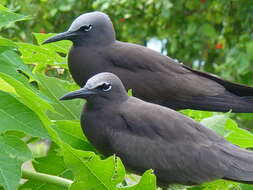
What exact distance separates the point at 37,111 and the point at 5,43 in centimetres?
13

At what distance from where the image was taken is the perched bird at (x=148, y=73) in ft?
6.19

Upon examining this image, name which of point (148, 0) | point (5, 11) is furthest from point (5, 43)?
point (148, 0)

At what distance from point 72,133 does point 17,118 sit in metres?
0.25

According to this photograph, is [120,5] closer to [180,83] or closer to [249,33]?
[249,33]

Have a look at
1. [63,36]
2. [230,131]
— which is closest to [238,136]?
[230,131]

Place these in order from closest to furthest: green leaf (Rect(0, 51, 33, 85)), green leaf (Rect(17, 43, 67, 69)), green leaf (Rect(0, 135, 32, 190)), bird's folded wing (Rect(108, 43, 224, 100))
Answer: green leaf (Rect(0, 135, 32, 190)) < green leaf (Rect(0, 51, 33, 85)) < green leaf (Rect(17, 43, 67, 69)) < bird's folded wing (Rect(108, 43, 224, 100))

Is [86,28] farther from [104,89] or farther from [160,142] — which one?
[160,142]

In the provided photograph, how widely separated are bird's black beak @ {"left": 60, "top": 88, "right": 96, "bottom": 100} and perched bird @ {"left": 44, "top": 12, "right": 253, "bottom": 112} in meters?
0.34

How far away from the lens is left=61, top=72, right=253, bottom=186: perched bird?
1.43m

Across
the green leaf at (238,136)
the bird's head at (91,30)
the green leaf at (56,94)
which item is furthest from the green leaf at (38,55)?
the green leaf at (238,136)

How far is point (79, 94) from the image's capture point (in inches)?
54.9

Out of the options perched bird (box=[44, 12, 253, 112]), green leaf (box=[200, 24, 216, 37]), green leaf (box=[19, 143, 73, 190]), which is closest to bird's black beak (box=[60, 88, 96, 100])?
green leaf (box=[19, 143, 73, 190])

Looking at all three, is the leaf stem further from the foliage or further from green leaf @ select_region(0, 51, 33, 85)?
green leaf @ select_region(0, 51, 33, 85)

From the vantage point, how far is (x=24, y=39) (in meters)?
4.43
